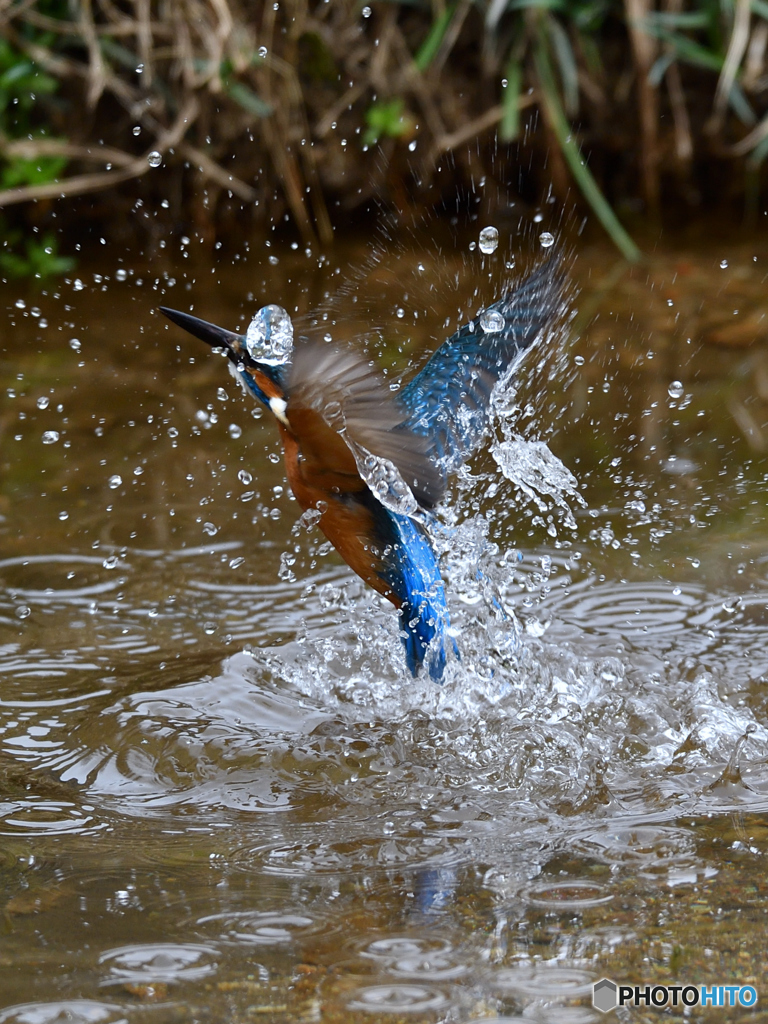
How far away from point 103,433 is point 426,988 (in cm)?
241

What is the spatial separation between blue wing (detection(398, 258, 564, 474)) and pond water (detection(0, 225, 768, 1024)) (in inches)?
4.5

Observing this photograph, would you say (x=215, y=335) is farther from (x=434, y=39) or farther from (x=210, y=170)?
(x=434, y=39)

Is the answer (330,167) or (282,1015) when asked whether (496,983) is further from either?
(330,167)

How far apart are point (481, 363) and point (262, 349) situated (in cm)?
64

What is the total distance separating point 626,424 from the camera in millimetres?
3488

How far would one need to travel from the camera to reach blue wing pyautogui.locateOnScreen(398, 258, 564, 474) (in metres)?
2.42

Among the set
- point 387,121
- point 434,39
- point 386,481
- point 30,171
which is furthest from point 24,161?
point 386,481

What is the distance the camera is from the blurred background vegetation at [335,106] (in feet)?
13.9

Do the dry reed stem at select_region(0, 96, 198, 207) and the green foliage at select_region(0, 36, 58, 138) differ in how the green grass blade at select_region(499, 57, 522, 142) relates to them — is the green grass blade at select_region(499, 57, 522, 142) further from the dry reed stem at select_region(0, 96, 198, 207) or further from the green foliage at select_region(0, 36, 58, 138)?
the green foliage at select_region(0, 36, 58, 138)

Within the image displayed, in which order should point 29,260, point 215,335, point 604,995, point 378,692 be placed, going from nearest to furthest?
point 604,995 < point 215,335 < point 378,692 < point 29,260

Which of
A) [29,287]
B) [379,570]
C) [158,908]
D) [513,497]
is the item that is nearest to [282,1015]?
[158,908]

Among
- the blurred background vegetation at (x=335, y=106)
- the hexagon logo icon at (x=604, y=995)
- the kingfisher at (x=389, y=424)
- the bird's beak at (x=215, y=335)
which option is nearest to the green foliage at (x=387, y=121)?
the blurred background vegetation at (x=335, y=106)

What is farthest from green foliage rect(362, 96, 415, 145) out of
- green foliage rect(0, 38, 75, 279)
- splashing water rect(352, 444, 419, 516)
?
splashing water rect(352, 444, 419, 516)

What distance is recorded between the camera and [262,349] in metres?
1.97
